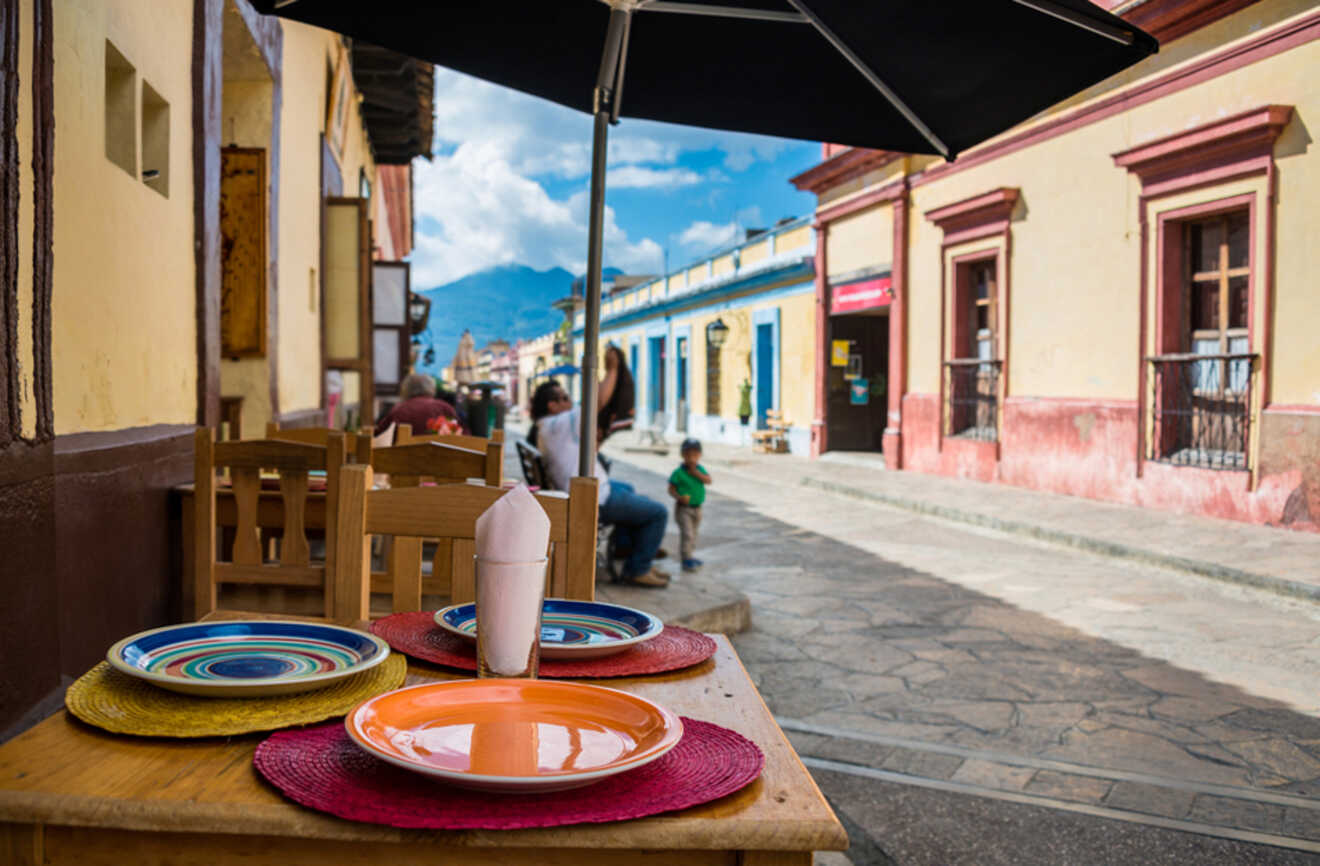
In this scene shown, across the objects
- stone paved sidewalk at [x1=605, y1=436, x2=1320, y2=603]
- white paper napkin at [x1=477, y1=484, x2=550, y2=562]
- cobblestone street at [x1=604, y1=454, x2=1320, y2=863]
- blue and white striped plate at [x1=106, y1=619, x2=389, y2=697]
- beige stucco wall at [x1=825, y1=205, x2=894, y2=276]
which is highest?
beige stucco wall at [x1=825, y1=205, x2=894, y2=276]

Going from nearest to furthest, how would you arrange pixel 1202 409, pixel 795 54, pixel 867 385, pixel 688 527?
pixel 795 54
pixel 688 527
pixel 1202 409
pixel 867 385

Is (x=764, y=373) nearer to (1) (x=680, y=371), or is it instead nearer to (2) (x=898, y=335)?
(2) (x=898, y=335)

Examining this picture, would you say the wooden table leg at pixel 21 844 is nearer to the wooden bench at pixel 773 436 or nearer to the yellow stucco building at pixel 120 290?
the yellow stucco building at pixel 120 290

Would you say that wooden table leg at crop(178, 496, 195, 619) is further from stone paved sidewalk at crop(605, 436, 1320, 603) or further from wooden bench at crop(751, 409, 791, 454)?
wooden bench at crop(751, 409, 791, 454)

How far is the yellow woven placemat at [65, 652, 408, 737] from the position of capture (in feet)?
3.85

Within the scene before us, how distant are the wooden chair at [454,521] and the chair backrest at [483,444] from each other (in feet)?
2.02

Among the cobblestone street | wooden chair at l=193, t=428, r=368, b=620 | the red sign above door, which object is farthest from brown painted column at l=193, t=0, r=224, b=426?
the red sign above door

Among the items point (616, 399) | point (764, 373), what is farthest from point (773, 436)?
point (616, 399)

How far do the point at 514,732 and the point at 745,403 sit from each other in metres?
18.6

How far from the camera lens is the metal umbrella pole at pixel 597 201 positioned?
284 centimetres

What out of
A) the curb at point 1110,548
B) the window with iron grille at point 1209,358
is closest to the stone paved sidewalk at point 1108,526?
the curb at point 1110,548

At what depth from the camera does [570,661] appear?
5.13 ft

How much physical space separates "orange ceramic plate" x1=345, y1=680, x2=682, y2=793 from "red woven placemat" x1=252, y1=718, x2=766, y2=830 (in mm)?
21

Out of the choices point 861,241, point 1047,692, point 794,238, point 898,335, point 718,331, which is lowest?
point 1047,692
